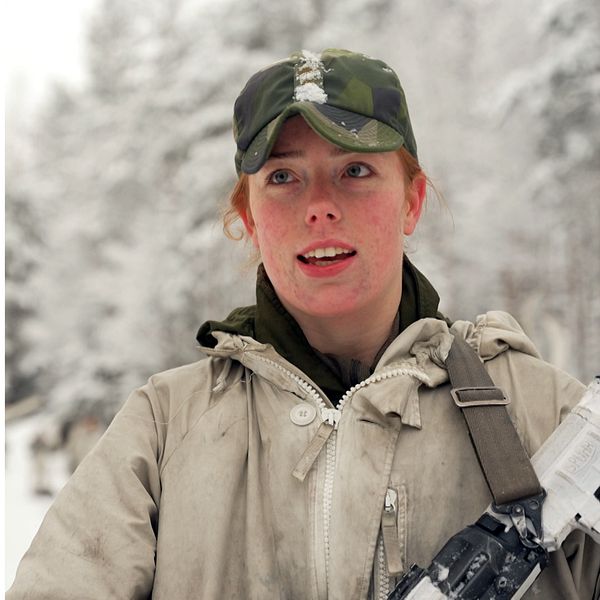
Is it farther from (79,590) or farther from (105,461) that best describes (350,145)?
(79,590)

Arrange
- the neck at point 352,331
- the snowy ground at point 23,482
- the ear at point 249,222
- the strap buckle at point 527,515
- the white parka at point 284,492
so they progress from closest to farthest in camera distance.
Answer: the strap buckle at point 527,515 < the white parka at point 284,492 < the neck at point 352,331 < the ear at point 249,222 < the snowy ground at point 23,482

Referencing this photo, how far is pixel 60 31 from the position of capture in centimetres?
611

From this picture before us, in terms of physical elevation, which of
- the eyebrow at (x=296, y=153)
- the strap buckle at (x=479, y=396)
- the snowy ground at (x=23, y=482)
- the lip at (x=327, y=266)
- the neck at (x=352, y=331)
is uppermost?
the eyebrow at (x=296, y=153)

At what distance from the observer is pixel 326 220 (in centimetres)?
153

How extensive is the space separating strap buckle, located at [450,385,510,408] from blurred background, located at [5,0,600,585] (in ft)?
14.3

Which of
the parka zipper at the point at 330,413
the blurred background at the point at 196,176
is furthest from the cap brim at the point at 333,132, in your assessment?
the blurred background at the point at 196,176

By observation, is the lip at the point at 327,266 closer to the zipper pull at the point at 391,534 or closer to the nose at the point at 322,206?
the nose at the point at 322,206

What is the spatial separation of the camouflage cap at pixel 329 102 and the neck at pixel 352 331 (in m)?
0.38

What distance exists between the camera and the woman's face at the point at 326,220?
5.07 feet

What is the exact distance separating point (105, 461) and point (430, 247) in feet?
15.5

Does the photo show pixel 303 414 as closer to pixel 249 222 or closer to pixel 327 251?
pixel 327 251

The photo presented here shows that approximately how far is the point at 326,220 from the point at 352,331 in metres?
Result: 0.29

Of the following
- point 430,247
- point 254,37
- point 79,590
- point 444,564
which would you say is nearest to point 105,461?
point 79,590

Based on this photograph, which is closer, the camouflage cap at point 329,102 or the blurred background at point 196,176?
the camouflage cap at point 329,102
